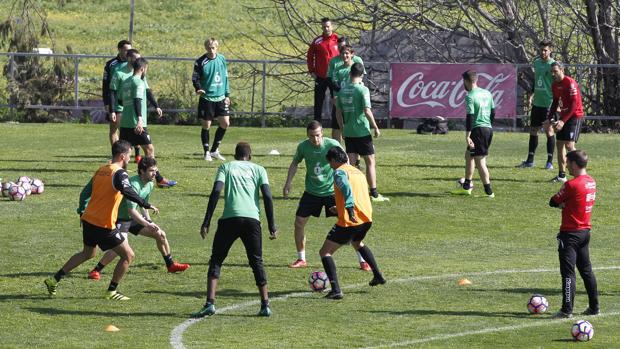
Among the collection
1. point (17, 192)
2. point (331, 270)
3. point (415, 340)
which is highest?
point (331, 270)

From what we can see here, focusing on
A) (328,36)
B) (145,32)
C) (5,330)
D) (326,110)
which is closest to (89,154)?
(328,36)

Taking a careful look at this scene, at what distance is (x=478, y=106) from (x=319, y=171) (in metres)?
5.78

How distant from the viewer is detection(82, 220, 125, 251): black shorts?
1400cm

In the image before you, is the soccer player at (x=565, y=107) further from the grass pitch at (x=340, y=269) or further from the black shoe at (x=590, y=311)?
the black shoe at (x=590, y=311)

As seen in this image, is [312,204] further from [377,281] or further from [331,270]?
[331,270]

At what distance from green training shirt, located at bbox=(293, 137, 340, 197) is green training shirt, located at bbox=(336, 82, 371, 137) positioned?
412cm

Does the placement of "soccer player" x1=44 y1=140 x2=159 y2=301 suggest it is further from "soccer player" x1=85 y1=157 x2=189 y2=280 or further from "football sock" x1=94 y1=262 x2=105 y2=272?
"football sock" x1=94 y1=262 x2=105 y2=272

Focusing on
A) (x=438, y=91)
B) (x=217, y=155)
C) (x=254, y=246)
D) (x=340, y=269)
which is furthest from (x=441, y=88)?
(x=254, y=246)

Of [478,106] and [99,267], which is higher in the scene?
[478,106]

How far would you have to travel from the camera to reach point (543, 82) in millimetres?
23750

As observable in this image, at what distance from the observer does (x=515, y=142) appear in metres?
29.0

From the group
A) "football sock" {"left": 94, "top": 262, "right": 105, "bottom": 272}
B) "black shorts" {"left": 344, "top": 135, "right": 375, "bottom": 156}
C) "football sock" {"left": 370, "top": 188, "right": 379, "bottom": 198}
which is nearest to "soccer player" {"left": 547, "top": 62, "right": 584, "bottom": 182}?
"football sock" {"left": 370, "top": 188, "right": 379, "bottom": 198}

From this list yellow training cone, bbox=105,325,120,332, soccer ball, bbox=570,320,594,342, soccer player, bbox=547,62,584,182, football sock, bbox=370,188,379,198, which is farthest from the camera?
soccer player, bbox=547,62,584,182

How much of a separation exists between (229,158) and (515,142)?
23.7ft
